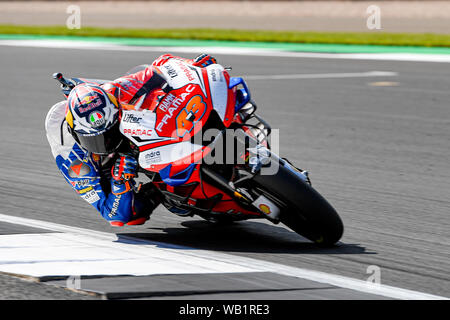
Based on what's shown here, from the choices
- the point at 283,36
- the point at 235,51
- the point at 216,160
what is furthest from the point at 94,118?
the point at 283,36

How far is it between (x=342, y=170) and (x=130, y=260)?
3761mm

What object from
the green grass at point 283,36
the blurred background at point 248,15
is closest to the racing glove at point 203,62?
the green grass at point 283,36

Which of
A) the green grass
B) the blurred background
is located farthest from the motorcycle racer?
the blurred background

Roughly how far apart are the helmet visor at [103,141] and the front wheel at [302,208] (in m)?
0.95

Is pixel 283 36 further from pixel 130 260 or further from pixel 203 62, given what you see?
pixel 130 260

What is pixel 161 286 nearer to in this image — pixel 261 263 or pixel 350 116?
pixel 261 263

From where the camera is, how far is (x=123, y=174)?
5711mm

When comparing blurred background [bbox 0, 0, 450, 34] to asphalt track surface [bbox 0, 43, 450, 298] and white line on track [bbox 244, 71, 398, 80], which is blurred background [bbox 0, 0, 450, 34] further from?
asphalt track surface [bbox 0, 43, 450, 298]

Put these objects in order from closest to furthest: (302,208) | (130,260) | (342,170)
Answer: (130,260)
(302,208)
(342,170)

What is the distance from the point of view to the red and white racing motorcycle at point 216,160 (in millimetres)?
5445

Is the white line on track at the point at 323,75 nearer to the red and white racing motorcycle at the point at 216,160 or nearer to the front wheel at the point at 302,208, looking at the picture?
the red and white racing motorcycle at the point at 216,160

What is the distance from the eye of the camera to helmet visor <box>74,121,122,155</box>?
18.4ft
